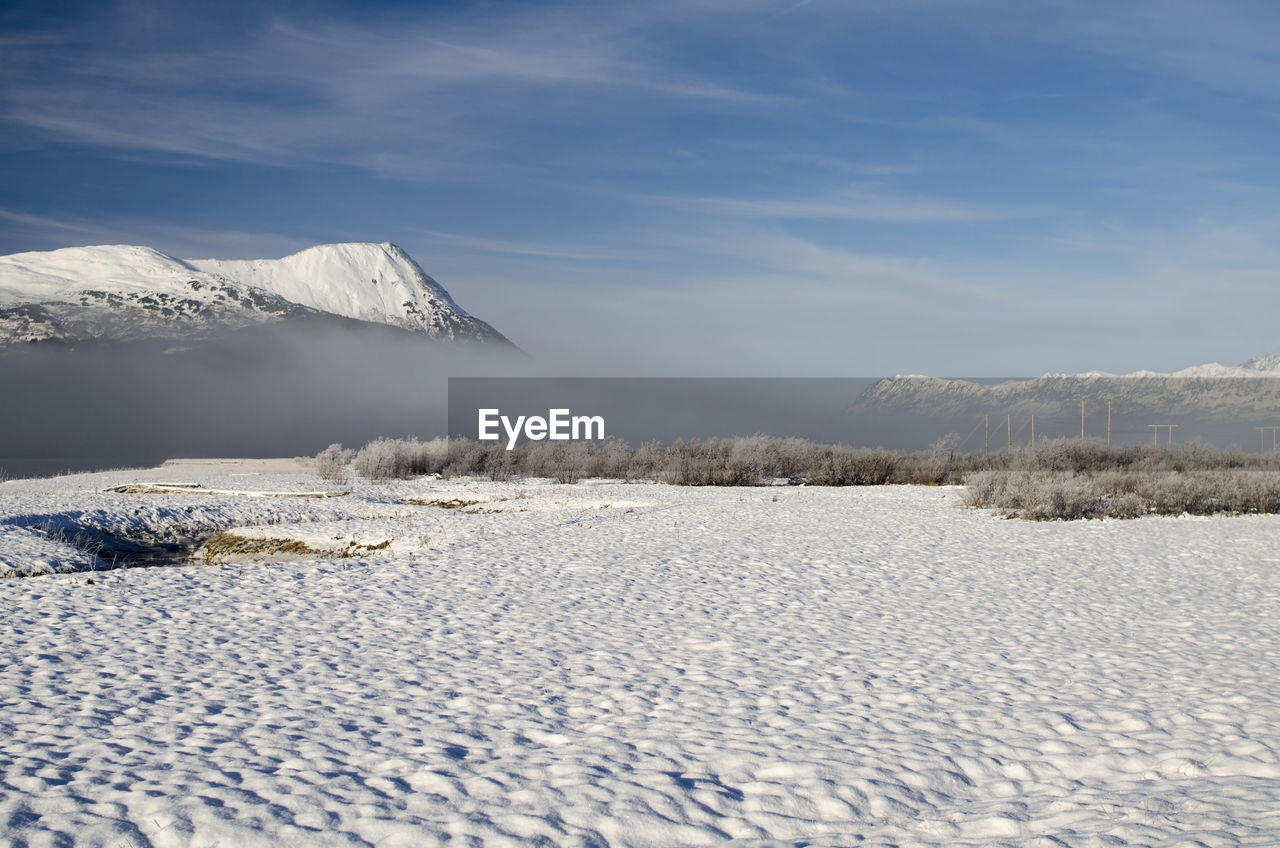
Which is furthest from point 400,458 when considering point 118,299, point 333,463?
point 118,299

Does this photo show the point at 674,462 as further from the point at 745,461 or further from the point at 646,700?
the point at 646,700

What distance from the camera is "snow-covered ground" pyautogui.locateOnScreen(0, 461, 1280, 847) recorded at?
3.90 meters

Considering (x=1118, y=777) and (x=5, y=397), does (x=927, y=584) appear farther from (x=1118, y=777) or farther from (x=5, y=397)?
(x=5, y=397)

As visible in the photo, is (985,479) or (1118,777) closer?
(1118,777)

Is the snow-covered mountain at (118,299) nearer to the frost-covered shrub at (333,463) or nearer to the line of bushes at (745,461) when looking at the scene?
the frost-covered shrub at (333,463)

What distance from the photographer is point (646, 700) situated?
572 centimetres

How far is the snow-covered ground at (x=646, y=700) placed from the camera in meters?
3.90

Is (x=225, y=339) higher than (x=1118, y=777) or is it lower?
higher

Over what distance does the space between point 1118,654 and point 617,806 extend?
491 centimetres

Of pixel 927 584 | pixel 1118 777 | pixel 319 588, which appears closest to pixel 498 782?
pixel 1118 777

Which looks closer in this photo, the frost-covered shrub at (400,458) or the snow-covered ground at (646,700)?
the snow-covered ground at (646,700)

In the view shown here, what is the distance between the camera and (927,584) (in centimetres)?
1016

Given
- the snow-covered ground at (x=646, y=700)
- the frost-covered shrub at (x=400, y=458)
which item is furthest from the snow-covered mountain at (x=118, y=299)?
the snow-covered ground at (x=646, y=700)

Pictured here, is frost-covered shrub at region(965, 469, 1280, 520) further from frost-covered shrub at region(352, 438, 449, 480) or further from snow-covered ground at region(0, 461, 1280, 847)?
frost-covered shrub at region(352, 438, 449, 480)
